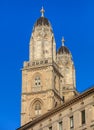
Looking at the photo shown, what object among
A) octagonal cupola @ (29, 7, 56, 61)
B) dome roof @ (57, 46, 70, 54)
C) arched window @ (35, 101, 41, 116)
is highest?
dome roof @ (57, 46, 70, 54)

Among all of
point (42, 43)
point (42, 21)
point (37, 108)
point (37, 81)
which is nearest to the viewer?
point (37, 108)

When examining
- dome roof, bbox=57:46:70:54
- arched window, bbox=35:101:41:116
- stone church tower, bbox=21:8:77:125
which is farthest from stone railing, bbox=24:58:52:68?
dome roof, bbox=57:46:70:54

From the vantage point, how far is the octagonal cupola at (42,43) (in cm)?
14375

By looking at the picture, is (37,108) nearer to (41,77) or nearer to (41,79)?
(41,79)

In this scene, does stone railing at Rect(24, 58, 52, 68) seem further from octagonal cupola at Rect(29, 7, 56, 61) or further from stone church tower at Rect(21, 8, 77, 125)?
octagonal cupola at Rect(29, 7, 56, 61)

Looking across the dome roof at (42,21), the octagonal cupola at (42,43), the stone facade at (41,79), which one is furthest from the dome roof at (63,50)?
the octagonal cupola at (42,43)

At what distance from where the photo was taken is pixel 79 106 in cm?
6950

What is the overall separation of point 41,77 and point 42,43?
10675mm

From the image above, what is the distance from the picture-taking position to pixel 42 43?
5709 inches

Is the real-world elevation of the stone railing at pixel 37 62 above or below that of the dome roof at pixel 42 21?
below

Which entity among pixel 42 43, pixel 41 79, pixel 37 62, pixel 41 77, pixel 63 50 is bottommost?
pixel 41 79

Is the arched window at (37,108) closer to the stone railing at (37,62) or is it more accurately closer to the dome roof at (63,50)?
the stone railing at (37,62)

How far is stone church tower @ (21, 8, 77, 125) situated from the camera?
447 ft

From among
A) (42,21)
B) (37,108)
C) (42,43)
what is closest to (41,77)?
(37,108)
